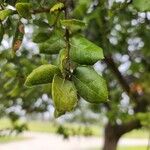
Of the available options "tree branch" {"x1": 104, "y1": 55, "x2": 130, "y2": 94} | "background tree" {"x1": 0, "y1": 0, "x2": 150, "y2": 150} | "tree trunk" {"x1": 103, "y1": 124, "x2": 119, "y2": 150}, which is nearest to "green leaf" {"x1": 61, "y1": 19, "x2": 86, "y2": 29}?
"background tree" {"x1": 0, "y1": 0, "x2": 150, "y2": 150}

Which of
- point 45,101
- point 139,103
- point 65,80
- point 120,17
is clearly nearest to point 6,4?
point 65,80

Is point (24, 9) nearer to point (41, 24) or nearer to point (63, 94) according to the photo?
point (41, 24)

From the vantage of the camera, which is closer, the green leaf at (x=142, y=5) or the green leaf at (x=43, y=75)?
the green leaf at (x=43, y=75)

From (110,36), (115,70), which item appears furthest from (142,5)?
(115,70)

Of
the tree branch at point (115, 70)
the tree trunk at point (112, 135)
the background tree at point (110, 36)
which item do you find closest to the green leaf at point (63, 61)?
the background tree at point (110, 36)

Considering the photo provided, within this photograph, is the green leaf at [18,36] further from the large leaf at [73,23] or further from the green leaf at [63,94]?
the green leaf at [63,94]
